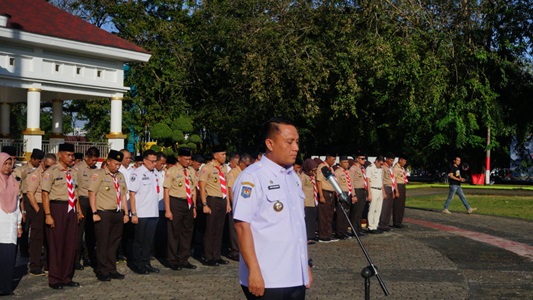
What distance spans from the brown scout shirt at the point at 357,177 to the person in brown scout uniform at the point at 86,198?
719cm

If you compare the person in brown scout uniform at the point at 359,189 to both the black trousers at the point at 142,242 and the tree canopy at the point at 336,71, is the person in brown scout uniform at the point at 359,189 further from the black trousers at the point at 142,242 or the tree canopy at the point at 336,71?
the tree canopy at the point at 336,71

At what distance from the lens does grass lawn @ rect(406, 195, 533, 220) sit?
24625mm

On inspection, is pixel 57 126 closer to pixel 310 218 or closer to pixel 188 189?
pixel 310 218

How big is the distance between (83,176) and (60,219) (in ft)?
4.55

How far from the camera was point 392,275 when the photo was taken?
1178 centimetres

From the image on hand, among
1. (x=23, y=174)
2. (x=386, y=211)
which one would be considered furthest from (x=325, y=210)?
(x=23, y=174)

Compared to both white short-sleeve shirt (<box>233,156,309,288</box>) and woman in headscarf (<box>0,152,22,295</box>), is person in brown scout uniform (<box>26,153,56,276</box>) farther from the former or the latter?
white short-sleeve shirt (<box>233,156,309,288</box>)

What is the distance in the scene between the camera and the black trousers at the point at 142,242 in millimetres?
11820

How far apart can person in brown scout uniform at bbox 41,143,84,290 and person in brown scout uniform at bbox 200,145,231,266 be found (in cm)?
276

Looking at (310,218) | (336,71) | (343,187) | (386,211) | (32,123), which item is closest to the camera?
(310,218)

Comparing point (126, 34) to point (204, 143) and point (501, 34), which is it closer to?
point (204, 143)

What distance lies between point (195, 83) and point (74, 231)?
1193 inches

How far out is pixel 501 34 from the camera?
3947 cm

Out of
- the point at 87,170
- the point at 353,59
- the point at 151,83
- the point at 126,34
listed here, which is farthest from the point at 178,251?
the point at 126,34
